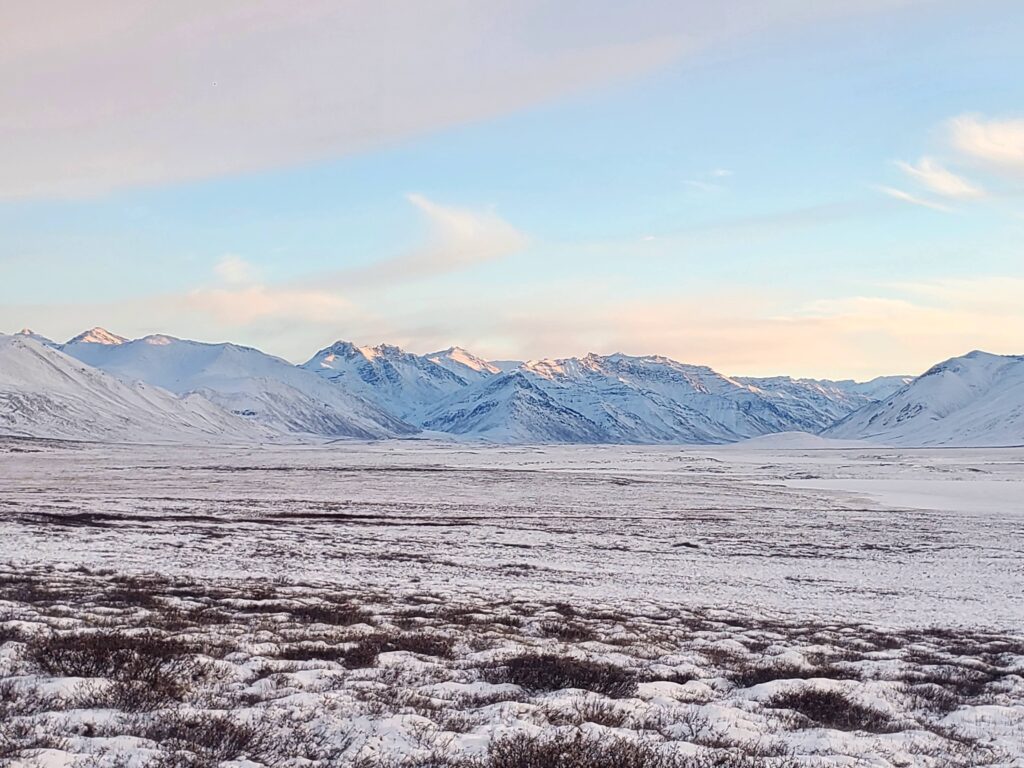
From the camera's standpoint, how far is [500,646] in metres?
15.4

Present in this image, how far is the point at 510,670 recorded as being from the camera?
512 inches

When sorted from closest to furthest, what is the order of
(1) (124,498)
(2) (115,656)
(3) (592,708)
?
(3) (592,708) → (2) (115,656) → (1) (124,498)

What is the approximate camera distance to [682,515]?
59562 millimetres

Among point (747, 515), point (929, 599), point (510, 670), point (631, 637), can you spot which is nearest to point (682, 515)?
point (747, 515)

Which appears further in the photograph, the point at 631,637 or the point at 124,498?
the point at 124,498

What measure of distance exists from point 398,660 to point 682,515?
4849 cm

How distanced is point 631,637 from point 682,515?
Answer: 4316 cm

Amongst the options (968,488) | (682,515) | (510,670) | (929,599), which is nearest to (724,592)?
(929,599)

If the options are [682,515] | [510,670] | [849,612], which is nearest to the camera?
[510,670]

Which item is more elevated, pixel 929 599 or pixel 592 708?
pixel 592 708

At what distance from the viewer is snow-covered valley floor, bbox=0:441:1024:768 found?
29.3 ft

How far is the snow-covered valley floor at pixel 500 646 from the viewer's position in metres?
8.93

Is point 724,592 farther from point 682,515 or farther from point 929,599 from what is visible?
point 682,515

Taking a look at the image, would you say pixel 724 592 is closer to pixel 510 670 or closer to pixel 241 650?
pixel 510 670
